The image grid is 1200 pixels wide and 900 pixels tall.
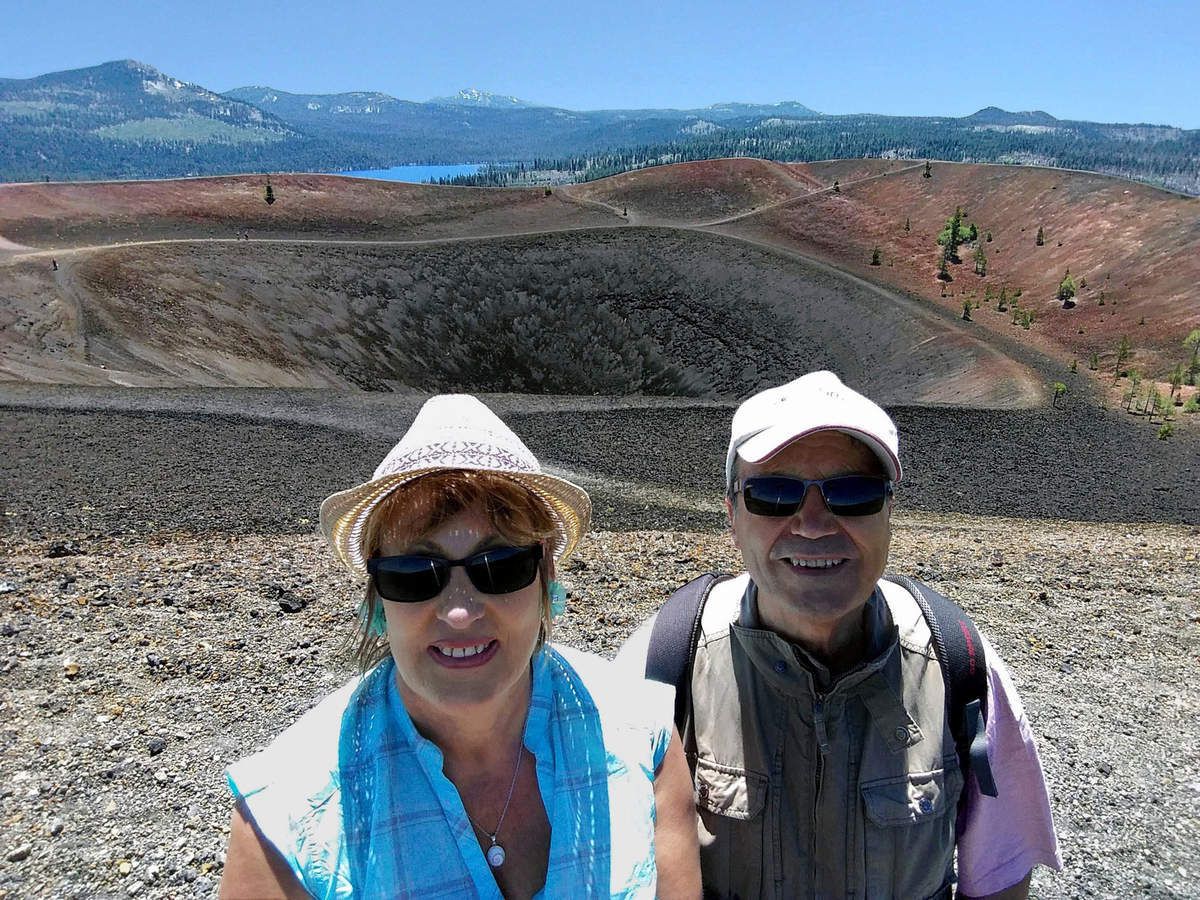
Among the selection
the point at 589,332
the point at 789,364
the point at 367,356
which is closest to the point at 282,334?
the point at 367,356

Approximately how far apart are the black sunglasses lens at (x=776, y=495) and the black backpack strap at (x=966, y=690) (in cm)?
64

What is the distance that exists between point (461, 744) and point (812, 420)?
142cm

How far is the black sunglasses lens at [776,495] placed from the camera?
7.74 ft

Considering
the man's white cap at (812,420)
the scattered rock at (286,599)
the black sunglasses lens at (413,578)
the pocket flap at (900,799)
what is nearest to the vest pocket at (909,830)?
the pocket flap at (900,799)

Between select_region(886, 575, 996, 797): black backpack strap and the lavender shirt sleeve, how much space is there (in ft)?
0.17

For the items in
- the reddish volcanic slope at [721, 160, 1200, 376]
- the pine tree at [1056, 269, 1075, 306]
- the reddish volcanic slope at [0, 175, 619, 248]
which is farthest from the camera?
the reddish volcanic slope at [0, 175, 619, 248]

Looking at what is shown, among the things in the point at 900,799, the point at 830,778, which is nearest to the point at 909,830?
the point at 900,799

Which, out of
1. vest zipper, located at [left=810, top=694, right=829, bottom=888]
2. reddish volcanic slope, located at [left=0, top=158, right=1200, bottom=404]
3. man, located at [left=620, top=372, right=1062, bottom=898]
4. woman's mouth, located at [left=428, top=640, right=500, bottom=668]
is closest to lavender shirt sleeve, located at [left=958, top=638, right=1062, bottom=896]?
man, located at [left=620, top=372, right=1062, bottom=898]

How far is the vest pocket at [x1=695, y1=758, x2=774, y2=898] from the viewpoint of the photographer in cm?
231

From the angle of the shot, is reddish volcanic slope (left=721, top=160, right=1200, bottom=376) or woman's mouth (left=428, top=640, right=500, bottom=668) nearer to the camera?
woman's mouth (left=428, top=640, right=500, bottom=668)

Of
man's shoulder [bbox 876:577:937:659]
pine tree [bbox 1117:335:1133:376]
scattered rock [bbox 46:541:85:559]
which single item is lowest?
pine tree [bbox 1117:335:1133:376]

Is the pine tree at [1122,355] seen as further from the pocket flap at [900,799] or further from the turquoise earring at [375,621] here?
the turquoise earring at [375,621]

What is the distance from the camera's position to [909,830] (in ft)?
7.54

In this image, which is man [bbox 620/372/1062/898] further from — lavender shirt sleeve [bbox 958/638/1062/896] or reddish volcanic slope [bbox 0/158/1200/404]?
reddish volcanic slope [bbox 0/158/1200/404]
